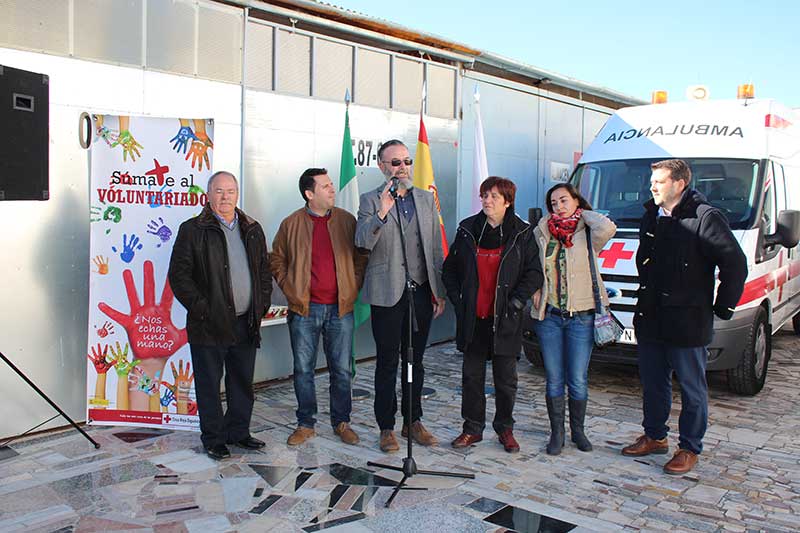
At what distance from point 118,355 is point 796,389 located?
603 cm

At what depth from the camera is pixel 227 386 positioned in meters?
4.86

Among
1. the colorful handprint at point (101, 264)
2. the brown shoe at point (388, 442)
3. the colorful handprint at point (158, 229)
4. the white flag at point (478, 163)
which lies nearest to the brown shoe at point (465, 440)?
the brown shoe at point (388, 442)

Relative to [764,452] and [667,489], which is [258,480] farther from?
[764,452]

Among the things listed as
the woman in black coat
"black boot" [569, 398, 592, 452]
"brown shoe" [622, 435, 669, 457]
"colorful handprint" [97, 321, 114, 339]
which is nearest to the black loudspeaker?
"colorful handprint" [97, 321, 114, 339]

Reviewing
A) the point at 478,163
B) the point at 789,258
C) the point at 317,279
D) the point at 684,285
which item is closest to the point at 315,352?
the point at 317,279

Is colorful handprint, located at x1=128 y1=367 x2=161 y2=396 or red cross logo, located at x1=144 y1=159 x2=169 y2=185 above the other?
red cross logo, located at x1=144 y1=159 x2=169 y2=185

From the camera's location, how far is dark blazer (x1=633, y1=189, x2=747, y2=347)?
430cm

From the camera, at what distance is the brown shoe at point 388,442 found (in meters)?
4.83

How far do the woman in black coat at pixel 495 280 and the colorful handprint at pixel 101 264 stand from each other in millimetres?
2415

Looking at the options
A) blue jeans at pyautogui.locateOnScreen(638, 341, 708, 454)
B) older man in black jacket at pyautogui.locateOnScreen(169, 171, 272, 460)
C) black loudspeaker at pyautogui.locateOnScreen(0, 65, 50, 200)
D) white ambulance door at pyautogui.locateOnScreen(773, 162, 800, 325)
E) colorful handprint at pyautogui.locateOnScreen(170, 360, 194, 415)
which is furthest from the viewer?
white ambulance door at pyautogui.locateOnScreen(773, 162, 800, 325)

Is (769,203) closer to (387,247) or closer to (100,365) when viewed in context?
(387,247)

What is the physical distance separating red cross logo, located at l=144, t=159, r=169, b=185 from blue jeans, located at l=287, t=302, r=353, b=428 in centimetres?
137

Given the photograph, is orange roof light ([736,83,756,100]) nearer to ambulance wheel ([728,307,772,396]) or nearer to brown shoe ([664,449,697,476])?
ambulance wheel ([728,307,772,396])

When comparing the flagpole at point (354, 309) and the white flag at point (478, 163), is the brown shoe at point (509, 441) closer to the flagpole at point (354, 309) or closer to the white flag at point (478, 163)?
the flagpole at point (354, 309)
